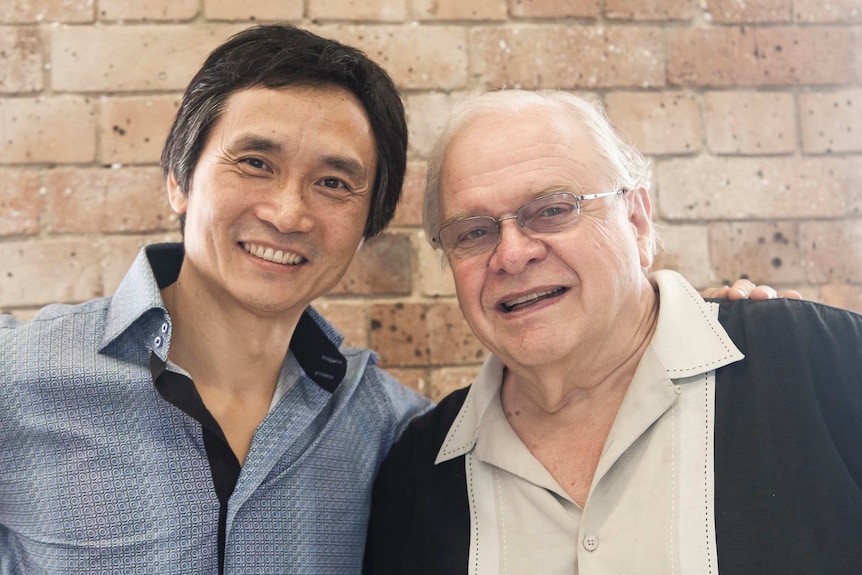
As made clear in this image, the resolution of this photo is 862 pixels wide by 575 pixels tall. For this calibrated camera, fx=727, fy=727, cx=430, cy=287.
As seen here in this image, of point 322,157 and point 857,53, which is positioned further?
point 857,53

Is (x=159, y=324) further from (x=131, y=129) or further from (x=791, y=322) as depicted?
(x=791, y=322)

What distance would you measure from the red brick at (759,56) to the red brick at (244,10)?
0.99m

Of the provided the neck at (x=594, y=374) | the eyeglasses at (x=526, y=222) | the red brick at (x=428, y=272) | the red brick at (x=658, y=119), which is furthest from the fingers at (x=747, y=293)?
the red brick at (x=428, y=272)

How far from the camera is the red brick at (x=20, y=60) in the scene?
1.69m

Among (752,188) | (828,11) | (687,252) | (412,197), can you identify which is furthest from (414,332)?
(828,11)

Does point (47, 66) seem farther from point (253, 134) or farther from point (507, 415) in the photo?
point (507, 415)

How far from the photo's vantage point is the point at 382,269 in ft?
5.83

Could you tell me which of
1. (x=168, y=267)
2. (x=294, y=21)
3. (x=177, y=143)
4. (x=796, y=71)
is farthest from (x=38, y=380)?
(x=796, y=71)

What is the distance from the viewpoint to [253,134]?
131 cm

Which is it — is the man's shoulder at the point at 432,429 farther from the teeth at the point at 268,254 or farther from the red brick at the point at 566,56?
the red brick at the point at 566,56

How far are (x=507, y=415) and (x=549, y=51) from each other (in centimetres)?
94

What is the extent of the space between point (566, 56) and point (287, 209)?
0.90 m

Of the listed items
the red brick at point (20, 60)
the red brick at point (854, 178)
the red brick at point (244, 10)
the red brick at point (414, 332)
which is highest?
the red brick at point (244, 10)

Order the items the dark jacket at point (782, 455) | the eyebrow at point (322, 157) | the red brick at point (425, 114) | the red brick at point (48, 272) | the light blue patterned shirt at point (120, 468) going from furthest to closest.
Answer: the red brick at point (425, 114)
the red brick at point (48, 272)
the eyebrow at point (322, 157)
the light blue patterned shirt at point (120, 468)
the dark jacket at point (782, 455)
